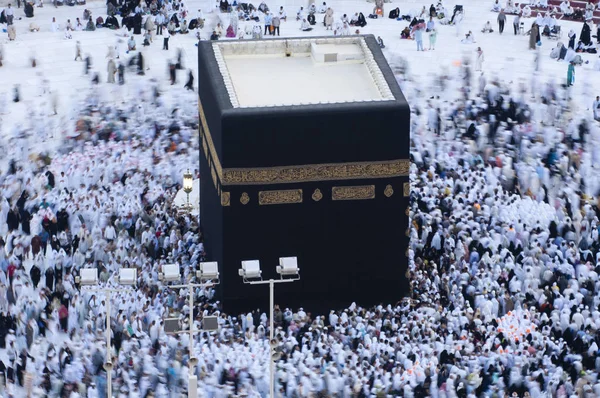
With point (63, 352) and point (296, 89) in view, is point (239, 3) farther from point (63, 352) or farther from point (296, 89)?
point (63, 352)

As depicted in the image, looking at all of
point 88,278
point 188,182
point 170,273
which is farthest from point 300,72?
point 88,278

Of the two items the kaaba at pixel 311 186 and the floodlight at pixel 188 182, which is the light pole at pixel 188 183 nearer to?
the floodlight at pixel 188 182

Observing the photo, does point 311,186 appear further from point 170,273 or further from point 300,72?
point 170,273

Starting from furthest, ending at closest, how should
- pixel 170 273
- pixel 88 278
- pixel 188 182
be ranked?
pixel 188 182 → pixel 170 273 → pixel 88 278

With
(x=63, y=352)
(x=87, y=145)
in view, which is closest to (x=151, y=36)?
(x=87, y=145)

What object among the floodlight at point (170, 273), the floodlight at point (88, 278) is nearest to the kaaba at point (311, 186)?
the floodlight at point (170, 273)

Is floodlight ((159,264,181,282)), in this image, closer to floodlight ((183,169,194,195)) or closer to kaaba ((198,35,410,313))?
kaaba ((198,35,410,313))
